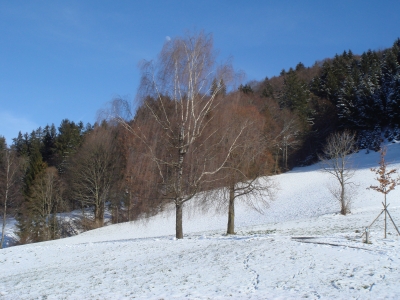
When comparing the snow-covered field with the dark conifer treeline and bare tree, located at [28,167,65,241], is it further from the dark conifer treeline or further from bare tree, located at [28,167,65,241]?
bare tree, located at [28,167,65,241]

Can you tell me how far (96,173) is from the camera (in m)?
44.2

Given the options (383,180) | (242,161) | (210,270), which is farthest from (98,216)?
(210,270)

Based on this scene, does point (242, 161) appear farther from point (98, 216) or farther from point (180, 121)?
point (98, 216)

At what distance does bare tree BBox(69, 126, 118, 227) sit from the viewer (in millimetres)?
43169

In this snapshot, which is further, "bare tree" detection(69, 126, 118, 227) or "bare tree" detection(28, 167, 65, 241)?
"bare tree" detection(69, 126, 118, 227)

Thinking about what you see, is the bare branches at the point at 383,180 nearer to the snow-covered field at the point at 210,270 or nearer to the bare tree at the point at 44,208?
the snow-covered field at the point at 210,270

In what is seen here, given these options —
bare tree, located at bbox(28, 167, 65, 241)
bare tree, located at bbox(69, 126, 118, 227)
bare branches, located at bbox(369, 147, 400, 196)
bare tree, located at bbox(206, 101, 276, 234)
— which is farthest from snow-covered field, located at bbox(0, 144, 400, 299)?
bare tree, located at bbox(69, 126, 118, 227)

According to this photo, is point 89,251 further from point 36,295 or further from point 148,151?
point 36,295

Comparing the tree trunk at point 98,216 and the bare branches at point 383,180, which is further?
the tree trunk at point 98,216

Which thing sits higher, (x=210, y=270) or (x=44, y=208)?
(x=210, y=270)

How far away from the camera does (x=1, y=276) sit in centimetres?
1357

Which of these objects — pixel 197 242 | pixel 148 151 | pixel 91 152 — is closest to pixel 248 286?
pixel 197 242

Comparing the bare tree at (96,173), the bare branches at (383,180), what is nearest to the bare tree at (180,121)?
the bare branches at (383,180)

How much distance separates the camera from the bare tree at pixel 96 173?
43.2 m
